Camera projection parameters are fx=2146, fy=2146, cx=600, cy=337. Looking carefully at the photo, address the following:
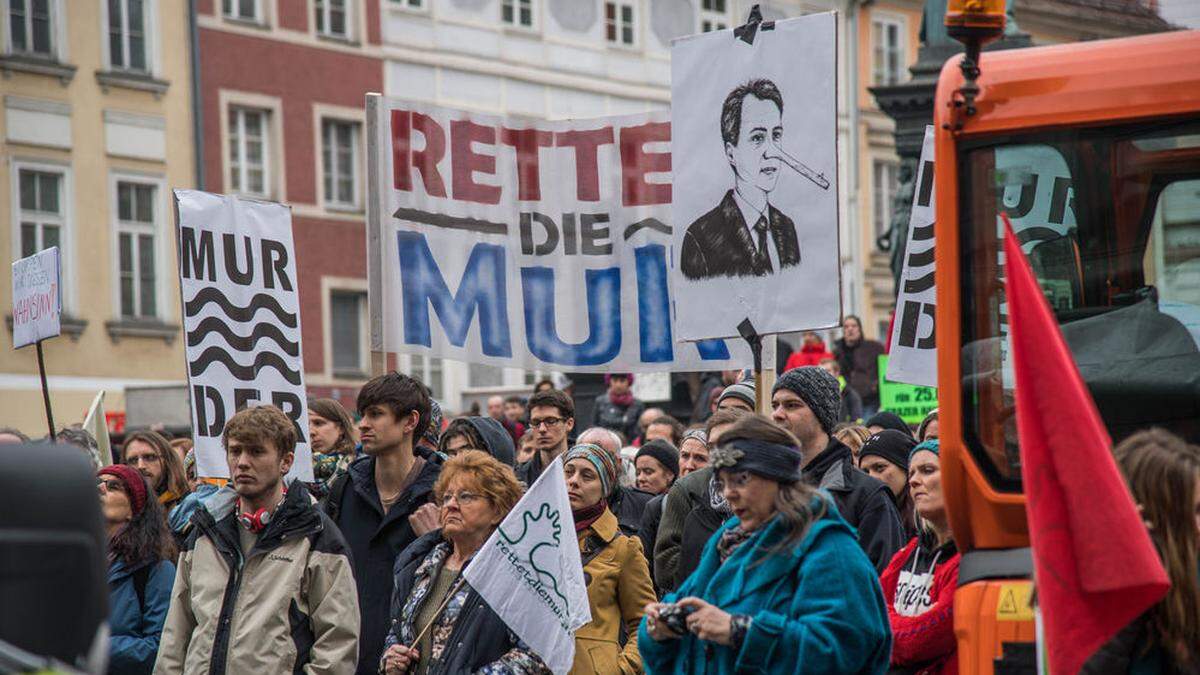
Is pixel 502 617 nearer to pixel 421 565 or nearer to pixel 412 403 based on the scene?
pixel 421 565

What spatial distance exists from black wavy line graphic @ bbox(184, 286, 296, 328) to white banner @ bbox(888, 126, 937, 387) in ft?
10.00

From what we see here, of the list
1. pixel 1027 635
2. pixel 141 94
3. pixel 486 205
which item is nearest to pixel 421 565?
pixel 1027 635

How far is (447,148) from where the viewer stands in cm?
1098

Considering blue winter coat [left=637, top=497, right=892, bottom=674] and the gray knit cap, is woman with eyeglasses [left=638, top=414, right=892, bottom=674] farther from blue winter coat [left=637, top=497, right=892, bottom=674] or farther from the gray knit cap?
the gray knit cap

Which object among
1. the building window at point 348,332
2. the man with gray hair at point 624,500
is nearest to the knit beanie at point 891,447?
the man with gray hair at point 624,500

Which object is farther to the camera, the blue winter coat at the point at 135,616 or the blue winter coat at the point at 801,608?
the blue winter coat at the point at 135,616

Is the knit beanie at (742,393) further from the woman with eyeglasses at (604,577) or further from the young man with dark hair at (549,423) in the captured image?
the woman with eyeglasses at (604,577)

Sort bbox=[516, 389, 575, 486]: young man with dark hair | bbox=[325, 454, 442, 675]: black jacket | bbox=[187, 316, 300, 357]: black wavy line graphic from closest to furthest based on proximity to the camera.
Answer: bbox=[325, 454, 442, 675]: black jacket
bbox=[516, 389, 575, 486]: young man with dark hair
bbox=[187, 316, 300, 357]: black wavy line graphic

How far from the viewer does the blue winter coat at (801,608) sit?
571 cm

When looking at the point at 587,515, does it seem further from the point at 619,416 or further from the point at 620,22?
the point at 620,22

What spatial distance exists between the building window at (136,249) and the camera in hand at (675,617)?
96.3 ft

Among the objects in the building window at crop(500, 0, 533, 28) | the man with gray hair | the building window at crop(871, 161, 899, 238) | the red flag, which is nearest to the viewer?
the red flag

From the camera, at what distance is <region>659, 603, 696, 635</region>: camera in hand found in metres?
5.84

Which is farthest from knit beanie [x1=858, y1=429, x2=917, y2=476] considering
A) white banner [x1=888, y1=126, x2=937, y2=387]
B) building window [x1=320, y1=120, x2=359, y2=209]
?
building window [x1=320, y1=120, x2=359, y2=209]
